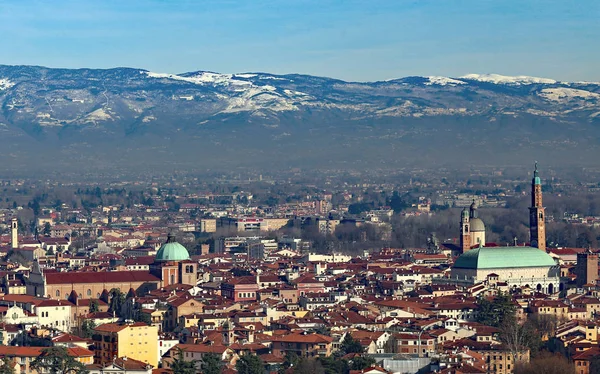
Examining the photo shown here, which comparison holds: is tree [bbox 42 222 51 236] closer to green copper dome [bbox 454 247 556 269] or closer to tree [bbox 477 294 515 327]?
green copper dome [bbox 454 247 556 269]

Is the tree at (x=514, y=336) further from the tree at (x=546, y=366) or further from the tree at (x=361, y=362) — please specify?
the tree at (x=361, y=362)

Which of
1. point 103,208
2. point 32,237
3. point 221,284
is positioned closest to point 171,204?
point 103,208

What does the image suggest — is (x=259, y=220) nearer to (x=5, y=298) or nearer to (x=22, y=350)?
(x=5, y=298)

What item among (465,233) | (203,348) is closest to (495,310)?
(203,348)

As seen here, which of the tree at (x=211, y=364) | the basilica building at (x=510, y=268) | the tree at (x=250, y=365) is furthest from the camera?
the basilica building at (x=510, y=268)

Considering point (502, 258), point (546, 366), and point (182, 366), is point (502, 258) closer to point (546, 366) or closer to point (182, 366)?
point (546, 366)

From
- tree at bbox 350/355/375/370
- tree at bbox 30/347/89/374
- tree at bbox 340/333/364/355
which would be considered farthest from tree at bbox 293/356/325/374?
tree at bbox 30/347/89/374

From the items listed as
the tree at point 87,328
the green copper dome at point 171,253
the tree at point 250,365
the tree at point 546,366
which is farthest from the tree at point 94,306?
the tree at point 546,366
